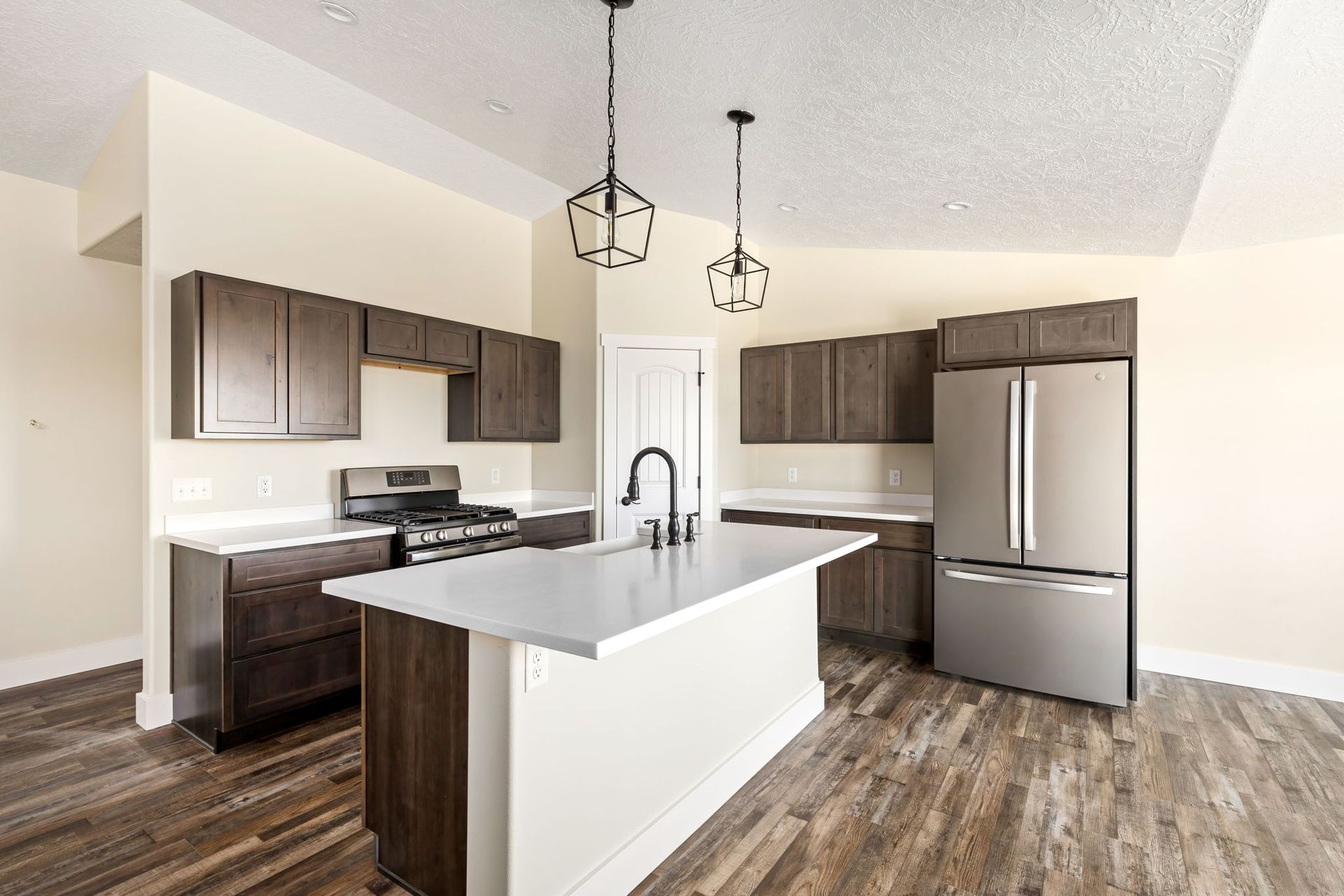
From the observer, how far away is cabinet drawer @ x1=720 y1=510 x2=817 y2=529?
446 cm

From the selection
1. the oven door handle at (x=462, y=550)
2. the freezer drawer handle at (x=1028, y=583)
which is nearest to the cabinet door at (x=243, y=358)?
the oven door handle at (x=462, y=550)

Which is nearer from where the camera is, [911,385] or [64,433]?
[64,433]

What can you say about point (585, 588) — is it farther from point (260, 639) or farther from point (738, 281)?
point (738, 281)

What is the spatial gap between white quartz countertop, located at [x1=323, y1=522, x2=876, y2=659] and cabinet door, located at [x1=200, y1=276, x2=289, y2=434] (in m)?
1.66

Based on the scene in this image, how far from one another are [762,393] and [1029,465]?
2035 mm

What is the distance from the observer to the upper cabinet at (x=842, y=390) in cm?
436

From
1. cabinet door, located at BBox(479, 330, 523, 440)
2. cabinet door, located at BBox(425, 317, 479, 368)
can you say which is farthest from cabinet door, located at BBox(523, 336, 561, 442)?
cabinet door, located at BBox(425, 317, 479, 368)

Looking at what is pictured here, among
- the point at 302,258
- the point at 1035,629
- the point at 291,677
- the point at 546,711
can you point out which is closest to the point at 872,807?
the point at 546,711

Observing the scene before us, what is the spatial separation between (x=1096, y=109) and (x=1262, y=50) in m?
0.44

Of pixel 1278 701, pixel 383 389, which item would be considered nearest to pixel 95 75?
pixel 383 389

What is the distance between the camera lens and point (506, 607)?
5.21 ft

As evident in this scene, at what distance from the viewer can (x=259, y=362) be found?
3180 mm

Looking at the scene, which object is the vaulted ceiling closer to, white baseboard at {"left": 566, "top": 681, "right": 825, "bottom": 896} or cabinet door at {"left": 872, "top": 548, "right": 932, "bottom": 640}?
cabinet door at {"left": 872, "top": 548, "right": 932, "bottom": 640}

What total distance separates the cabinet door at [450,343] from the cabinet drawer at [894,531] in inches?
103
